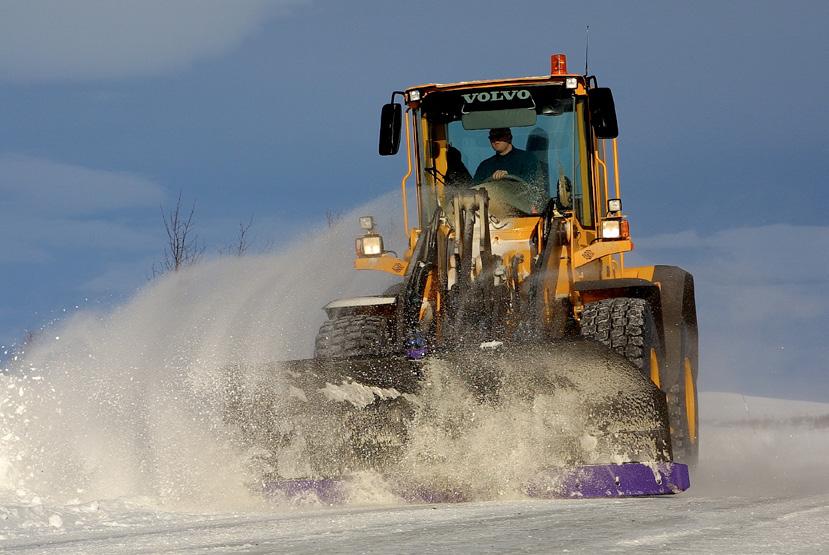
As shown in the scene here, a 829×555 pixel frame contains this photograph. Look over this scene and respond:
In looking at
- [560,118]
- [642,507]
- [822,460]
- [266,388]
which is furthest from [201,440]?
[822,460]

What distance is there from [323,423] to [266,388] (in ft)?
1.39

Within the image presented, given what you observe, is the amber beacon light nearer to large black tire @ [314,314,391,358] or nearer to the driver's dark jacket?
the driver's dark jacket

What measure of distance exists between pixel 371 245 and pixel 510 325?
180cm

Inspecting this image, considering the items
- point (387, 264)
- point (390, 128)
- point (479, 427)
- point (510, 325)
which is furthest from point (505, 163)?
point (479, 427)

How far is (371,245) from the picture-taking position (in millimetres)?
9586

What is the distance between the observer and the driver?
30.9 feet

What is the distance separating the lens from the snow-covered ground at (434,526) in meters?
4.86

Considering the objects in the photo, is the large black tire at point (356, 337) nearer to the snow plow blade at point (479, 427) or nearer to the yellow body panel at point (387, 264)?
→ the snow plow blade at point (479, 427)

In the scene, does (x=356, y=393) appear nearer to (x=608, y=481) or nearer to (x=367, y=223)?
(x=608, y=481)

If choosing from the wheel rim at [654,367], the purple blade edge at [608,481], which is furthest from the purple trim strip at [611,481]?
the wheel rim at [654,367]

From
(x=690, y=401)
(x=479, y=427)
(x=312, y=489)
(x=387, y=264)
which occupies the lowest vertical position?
(x=312, y=489)

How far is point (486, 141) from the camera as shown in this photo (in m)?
9.63

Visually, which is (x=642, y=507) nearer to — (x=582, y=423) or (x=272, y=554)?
(x=582, y=423)

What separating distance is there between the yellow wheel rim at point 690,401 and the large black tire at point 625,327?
181cm
